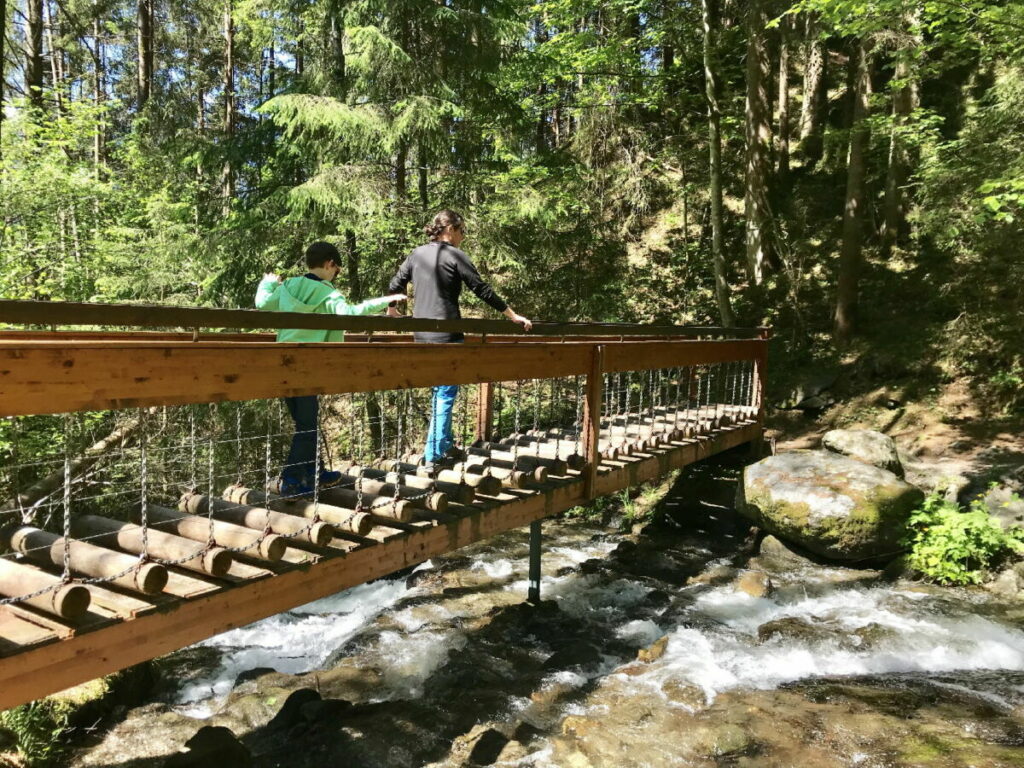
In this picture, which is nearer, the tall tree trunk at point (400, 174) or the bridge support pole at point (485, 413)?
the bridge support pole at point (485, 413)

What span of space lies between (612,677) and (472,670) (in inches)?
47.2

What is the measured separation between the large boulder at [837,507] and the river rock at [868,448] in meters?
0.69

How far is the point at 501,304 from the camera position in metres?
4.54

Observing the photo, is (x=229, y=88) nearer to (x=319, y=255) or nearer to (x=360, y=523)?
(x=319, y=255)

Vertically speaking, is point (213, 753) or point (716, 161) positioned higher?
point (716, 161)

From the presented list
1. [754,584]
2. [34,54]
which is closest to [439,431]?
[754,584]

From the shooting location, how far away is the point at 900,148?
484 inches

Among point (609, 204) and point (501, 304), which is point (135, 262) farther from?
point (609, 204)

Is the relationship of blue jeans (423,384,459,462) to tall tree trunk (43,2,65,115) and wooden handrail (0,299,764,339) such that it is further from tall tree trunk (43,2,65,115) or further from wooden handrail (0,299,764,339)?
tall tree trunk (43,2,65,115)

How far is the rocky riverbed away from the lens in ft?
14.4

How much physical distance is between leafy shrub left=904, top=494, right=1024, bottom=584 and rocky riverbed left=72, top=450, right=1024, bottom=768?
0.27 meters

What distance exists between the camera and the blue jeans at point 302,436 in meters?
4.31

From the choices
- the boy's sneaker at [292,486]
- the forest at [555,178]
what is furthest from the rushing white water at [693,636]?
the forest at [555,178]

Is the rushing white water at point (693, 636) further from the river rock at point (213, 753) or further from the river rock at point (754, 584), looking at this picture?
the river rock at point (213, 753)
